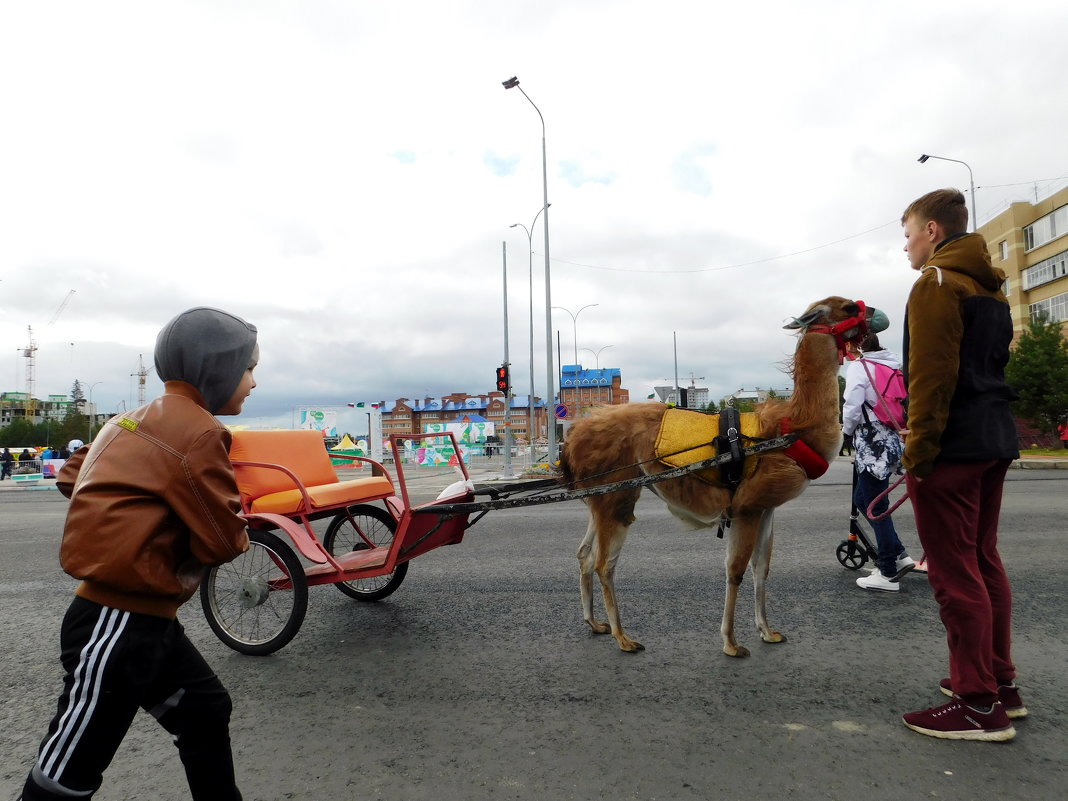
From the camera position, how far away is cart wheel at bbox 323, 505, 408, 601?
16.7 ft

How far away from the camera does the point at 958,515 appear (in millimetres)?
2805

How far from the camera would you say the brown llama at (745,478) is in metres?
3.78

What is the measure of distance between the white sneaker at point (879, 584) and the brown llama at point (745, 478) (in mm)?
1430

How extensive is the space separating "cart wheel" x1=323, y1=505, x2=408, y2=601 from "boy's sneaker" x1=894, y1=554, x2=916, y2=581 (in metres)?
3.66

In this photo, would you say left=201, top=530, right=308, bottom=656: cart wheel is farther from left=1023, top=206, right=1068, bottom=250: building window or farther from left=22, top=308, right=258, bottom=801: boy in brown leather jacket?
left=1023, top=206, right=1068, bottom=250: building window

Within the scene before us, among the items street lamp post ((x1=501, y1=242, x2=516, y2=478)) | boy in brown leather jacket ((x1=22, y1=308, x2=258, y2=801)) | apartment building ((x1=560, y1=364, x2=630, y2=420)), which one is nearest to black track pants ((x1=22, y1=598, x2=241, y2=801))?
boy in brown leather jacket ((x1=22, y1=308, x2=258, y2=801))

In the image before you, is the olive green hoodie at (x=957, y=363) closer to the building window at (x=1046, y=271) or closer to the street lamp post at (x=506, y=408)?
the street lamp post at (x=506, y=408)

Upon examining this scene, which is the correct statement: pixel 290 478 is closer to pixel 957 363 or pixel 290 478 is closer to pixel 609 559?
pixel 609 559

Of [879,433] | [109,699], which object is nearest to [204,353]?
[109,699]

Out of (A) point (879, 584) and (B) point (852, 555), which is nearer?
(A) point (879, 584)

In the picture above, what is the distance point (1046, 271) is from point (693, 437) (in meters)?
52.8

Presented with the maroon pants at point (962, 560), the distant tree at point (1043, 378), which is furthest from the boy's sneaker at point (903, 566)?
the distant tree at point (1043, 378)

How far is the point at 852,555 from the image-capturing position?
5.59 metres

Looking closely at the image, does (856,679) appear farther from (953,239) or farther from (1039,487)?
(1039,487)
